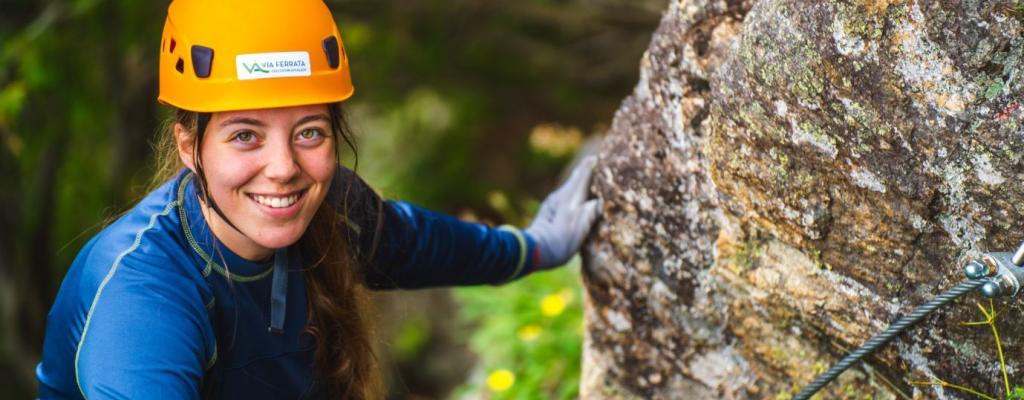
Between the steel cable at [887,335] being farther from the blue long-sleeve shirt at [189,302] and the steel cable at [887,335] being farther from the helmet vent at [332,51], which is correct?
the helmet vent at [332,51]

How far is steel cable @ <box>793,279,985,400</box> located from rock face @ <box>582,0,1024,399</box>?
71mm

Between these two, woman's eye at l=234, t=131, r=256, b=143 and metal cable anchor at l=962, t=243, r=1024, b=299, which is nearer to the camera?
metal cable anchor at l=962, t=243, r=1024, b=299

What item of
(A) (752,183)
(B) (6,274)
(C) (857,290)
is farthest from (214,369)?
(B) (6,274)

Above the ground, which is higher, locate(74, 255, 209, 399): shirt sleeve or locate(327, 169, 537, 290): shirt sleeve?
locate(74, 255, 209, 399): shirt sleeve

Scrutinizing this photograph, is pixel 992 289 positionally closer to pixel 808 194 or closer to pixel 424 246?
pixel 808 194

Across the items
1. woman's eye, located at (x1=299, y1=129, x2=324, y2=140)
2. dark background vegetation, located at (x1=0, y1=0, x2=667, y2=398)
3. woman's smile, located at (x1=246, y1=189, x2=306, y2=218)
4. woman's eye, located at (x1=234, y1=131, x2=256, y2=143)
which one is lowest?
dark background vegetation, located at (x1=0, y1=0, x2=667, y2=398)

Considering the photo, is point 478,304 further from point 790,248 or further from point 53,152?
point 53,152

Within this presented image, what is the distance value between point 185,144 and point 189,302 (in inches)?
13.8

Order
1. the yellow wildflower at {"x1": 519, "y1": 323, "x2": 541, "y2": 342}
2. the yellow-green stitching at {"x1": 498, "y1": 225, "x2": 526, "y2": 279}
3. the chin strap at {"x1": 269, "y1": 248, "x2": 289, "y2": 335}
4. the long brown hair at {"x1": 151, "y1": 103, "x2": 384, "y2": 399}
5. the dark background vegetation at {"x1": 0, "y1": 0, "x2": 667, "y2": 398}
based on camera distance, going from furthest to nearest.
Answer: the dark background vegetation at {"x1": 0, "y1": 0, "x2": 667, "y2": 398} → the yellow wildflower at {"x1": 519, "y1": 323, "x2": 541, "y2": 342} → the yellow-green stitching at {"x1": 498, "y1": 225, "x2": 526, "y2": 279} → the long brown hair at {"x1": 151, "y1": 103, "x2": 384, "y2": 399} → the chin strap at {"x1": 269, "y1": 248, "x2": 289, "y2": 335}

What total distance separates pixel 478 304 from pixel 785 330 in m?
2.05

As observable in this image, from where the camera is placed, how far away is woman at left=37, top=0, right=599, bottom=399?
192 cm

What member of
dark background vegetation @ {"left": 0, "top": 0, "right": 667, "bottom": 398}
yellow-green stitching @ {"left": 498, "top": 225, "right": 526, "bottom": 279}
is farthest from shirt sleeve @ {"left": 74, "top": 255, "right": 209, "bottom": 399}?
dark background vegetation @ {"left": 0, "top": 0, "right": 667, "bottom": 398}

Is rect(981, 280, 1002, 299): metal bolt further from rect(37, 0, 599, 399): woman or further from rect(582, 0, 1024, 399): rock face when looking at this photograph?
rect(37, 0, 599, 399): woman

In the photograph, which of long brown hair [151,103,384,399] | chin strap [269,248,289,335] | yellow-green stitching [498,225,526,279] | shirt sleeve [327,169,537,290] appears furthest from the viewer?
yellow-green stitching [498,225,526,279]
